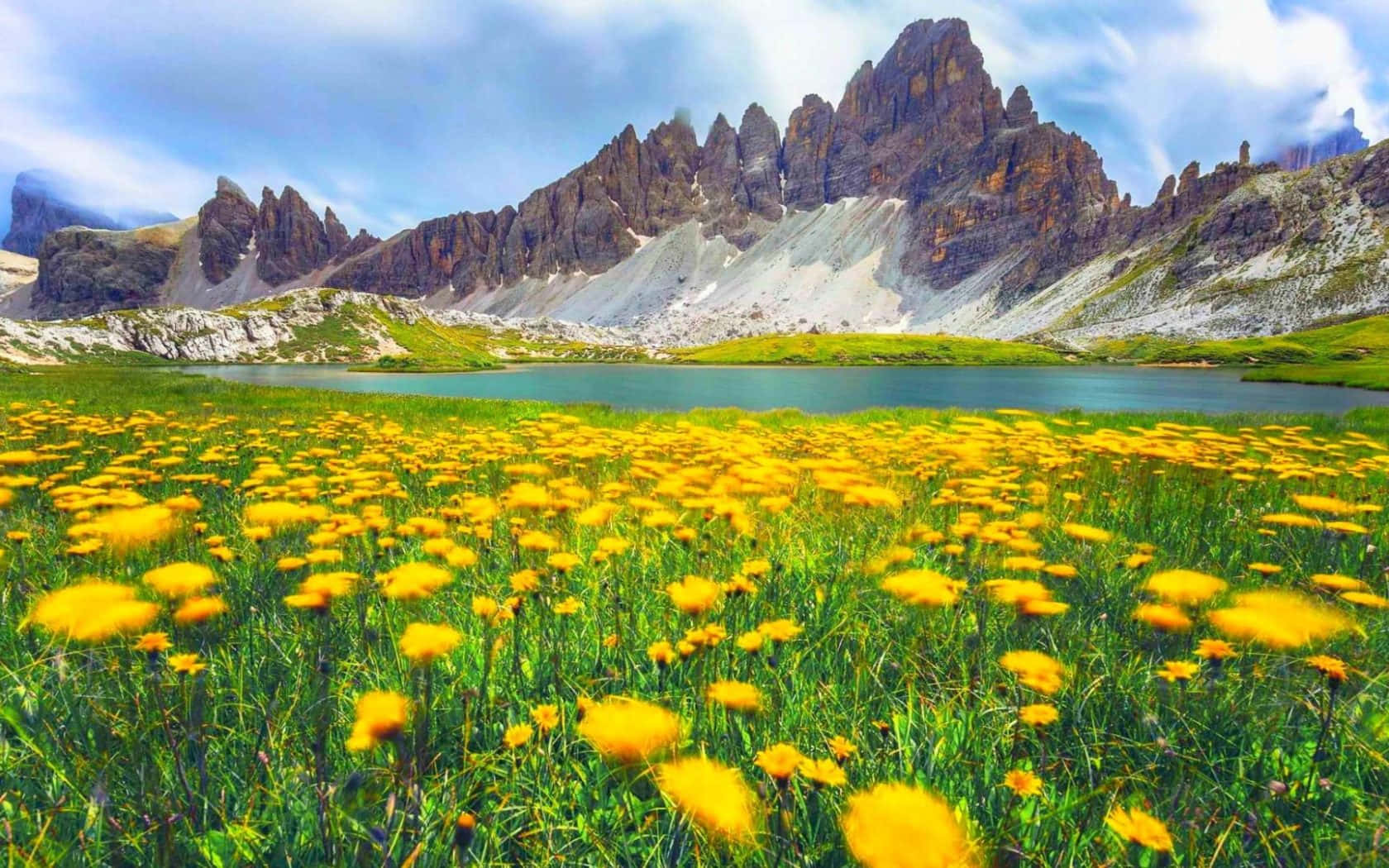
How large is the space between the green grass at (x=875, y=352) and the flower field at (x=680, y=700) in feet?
365

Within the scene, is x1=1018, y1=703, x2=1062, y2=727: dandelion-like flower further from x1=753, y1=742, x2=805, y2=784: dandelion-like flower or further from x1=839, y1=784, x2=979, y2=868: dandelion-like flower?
x1=753, y1=742, x2=805, y2=784: dandelion-like flower

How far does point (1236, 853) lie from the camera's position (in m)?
1.57

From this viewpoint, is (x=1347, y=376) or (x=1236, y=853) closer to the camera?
(x=1236, y=853)

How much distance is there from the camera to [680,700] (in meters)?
2.22

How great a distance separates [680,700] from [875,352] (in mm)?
124157

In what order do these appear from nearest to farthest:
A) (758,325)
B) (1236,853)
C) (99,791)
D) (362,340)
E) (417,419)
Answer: (99,791)
(1236,853)
(417,419)
(362,340)
(758,325)

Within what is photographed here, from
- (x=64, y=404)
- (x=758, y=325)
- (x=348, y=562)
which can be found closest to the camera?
(x=348, y=562)

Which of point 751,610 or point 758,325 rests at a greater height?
point 758,325

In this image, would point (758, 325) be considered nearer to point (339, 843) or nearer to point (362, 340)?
point (362, 340)

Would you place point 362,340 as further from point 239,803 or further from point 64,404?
point 239,803

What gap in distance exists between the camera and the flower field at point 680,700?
1514mm

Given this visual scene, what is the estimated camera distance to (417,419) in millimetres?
13852

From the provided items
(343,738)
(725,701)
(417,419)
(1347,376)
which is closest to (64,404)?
(417,419)

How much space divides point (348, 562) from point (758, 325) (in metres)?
179
